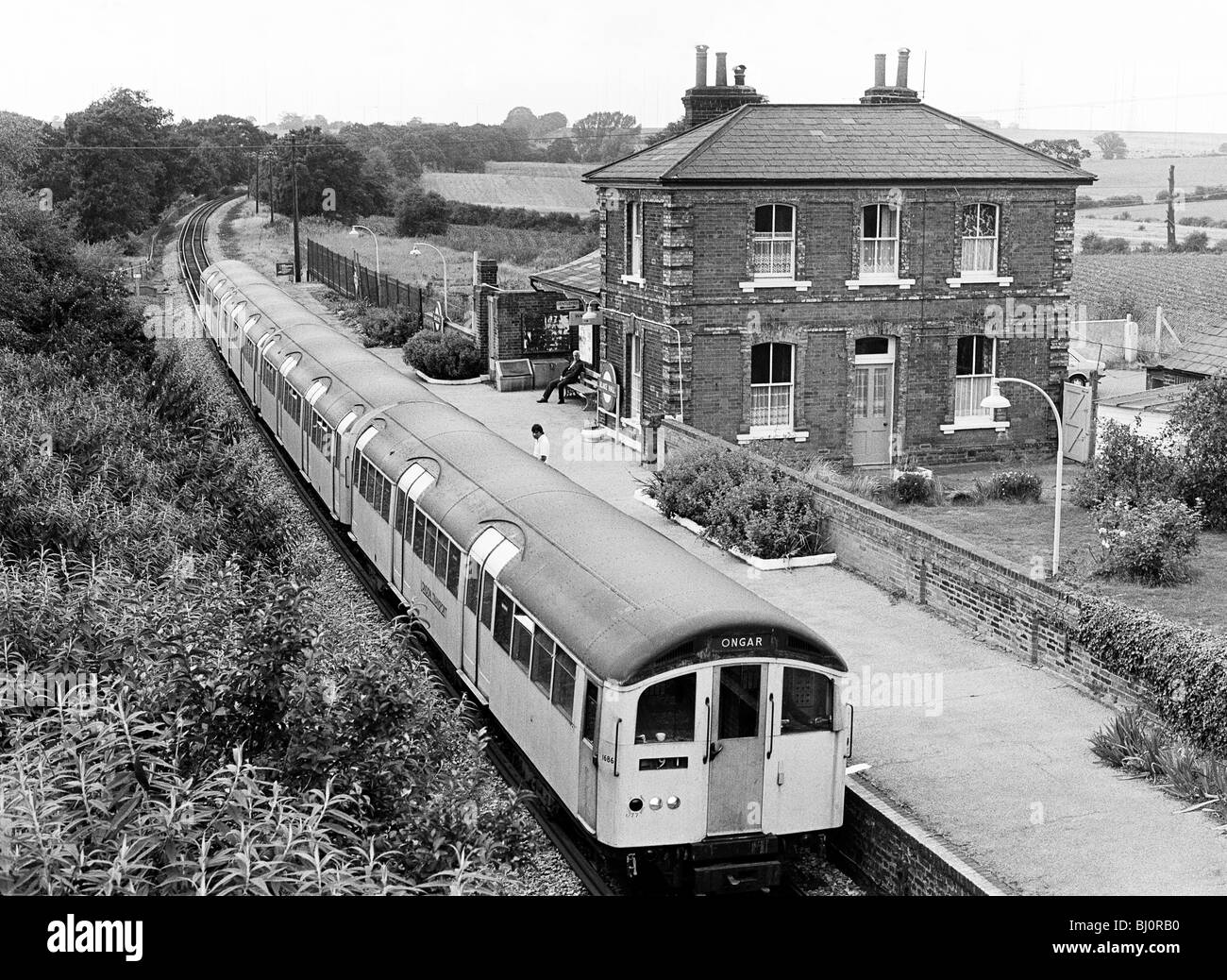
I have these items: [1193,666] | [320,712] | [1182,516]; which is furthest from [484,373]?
[320,712]

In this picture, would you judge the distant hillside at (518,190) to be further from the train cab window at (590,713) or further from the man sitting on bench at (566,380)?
the train cab window at (590,713)

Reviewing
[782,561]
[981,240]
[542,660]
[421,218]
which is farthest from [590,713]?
[421,218]

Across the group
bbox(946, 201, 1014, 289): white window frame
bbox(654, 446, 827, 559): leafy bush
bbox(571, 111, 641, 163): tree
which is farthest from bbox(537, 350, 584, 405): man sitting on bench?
bbox(571, 111, 641, 163): tree

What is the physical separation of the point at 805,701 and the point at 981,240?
19.9 meters

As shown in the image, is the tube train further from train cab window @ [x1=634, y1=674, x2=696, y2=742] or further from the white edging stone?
the white edging stone

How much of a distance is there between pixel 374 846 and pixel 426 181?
11333cm

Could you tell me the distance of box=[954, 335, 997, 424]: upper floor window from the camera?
29.3 m

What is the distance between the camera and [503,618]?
12969mm

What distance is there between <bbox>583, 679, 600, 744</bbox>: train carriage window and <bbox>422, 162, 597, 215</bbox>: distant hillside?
309 ft

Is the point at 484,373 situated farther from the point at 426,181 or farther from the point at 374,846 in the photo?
the point at 426,181

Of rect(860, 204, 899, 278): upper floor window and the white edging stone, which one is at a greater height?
rect(860, 204, 899, 278): upper floor window

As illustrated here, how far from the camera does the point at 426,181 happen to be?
384 feet
